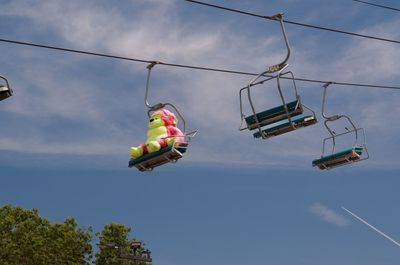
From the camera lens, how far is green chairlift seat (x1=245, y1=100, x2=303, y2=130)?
15227 millimetres

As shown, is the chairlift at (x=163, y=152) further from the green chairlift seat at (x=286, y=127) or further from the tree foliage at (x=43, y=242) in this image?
the tree foliage at (x=43, y=242)

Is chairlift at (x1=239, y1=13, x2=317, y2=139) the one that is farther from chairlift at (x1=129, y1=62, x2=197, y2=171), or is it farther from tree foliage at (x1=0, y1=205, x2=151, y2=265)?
tree foliage at (x1=0, y1=205, x2=151, y2=265)

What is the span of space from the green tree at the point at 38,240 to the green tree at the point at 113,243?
1108 mm

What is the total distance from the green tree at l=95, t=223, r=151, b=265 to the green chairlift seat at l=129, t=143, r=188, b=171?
32.0m

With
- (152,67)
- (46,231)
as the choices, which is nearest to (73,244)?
(46,231)

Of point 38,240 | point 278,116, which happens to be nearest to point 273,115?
point 278,116

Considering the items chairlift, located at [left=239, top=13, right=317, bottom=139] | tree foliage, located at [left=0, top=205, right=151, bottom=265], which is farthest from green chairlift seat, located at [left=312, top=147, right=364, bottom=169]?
tree foliage, located at [left=0, top=205, right=151, bottom=265]

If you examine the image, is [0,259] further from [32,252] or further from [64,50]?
[64,50]

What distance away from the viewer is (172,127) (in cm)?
1603

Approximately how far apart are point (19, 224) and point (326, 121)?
31.6 metres

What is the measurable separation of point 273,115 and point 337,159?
3.22 metres

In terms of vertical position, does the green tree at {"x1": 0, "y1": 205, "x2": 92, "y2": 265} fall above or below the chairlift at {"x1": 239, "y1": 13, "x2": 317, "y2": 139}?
above

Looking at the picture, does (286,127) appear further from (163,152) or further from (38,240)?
(38,240)

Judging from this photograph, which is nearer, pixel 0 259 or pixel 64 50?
pixel 64 50
